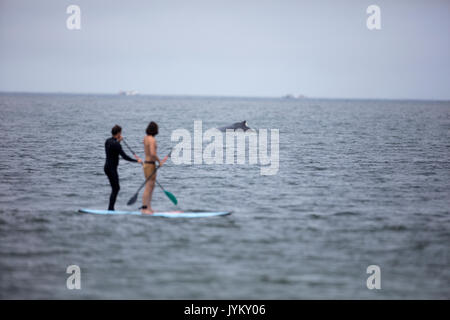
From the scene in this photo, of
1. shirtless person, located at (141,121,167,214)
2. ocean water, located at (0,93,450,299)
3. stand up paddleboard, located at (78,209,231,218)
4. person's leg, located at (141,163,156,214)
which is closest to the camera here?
ocean water, located at (0,93,450,299)

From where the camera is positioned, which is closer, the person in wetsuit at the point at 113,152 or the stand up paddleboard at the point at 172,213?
the person in wetsuit at the point at 113,152

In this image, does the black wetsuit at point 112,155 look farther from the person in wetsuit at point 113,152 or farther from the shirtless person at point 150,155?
the shirtless person at point 150,155

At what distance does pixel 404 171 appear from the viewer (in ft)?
86.9

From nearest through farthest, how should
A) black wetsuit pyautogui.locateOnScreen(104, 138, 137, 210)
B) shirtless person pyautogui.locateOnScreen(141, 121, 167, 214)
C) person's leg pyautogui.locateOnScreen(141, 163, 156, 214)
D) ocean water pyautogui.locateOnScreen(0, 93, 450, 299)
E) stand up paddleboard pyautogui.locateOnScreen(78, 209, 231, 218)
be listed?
ocean water pyautogui.locateOnScreen(0, 93, 450, 299) → shirtless person pyautogui.locateOnScreen(141, 121, 167, 214) → person's leg pyautogui.locateOnScreen(141, 163, 156, 214) → black wetsuit pyautogui.locateOnScreen(104, 138, 137, 210) → stand up paddleboard pyautogui.locateOnScreen(78, 209, 231, 218)

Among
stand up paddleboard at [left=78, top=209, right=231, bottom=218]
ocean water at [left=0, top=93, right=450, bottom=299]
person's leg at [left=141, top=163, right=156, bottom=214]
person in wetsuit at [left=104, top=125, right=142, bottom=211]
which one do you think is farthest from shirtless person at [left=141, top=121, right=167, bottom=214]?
ocean water at [left=0, top=93, right=450, bottom=299]

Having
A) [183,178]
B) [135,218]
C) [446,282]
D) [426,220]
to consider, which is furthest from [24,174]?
[446,282]

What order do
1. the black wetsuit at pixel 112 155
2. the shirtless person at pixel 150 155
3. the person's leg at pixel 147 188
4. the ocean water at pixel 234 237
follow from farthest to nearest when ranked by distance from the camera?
the black wetsuit at pixel 112 155 → the person's leg at pixel 147 188 → the shirtless person at pixel 150 155 → the ocean water at pixel 234 237

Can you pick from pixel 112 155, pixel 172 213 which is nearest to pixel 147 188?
pixel 172 213

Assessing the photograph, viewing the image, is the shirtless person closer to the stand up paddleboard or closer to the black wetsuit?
the stand up paddleboard

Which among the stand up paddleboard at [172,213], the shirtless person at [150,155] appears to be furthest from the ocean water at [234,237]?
the shirtless person at [150,155]

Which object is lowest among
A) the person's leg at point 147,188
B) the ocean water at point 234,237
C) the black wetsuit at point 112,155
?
the ocean water at point 234,237

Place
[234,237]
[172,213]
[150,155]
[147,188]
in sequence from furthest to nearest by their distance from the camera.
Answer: [172,213] < [147,188] < [150,155] < [234,237]

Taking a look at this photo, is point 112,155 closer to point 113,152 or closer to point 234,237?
point 113,152
